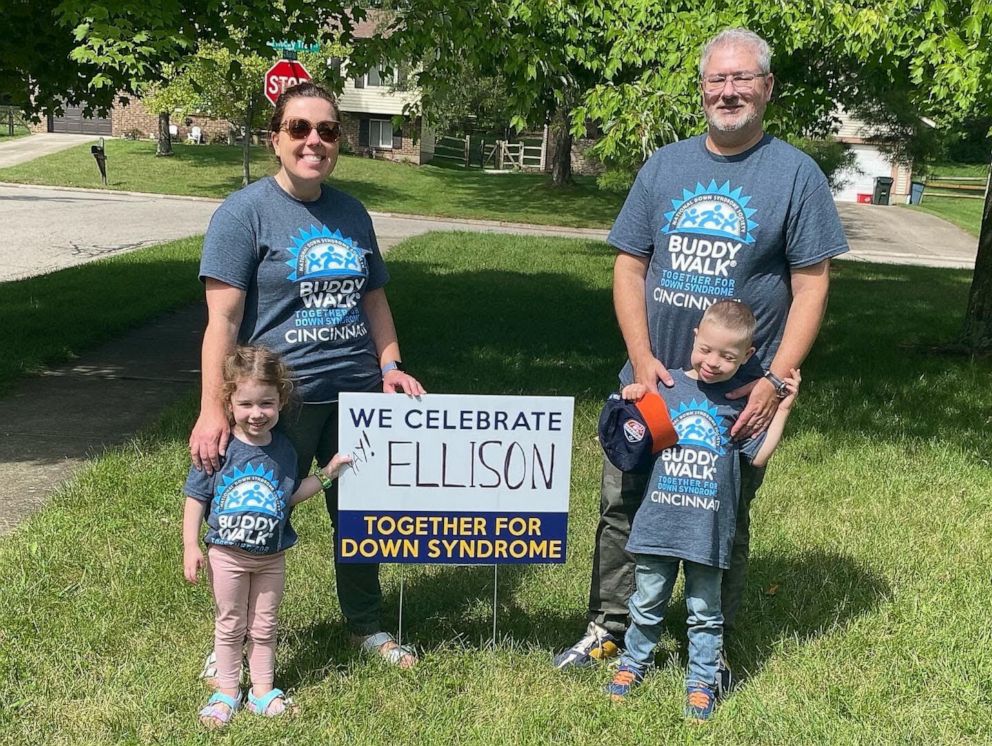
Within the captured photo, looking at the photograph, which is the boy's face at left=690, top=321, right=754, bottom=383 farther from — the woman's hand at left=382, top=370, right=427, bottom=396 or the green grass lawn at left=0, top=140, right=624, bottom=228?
the green grass lawn at left=0, top=140, right=624, bottom=228

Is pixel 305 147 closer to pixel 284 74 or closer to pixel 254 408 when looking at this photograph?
pixel 254 408

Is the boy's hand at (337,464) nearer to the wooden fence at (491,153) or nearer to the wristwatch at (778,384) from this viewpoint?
the wristwatch at (778,384)

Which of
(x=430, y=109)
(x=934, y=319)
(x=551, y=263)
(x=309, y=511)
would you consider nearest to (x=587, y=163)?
(x=551, y=263)

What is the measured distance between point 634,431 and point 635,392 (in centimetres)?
14

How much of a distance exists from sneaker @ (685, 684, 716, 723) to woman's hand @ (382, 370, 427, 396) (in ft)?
4.42

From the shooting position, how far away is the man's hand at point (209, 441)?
9.74ft

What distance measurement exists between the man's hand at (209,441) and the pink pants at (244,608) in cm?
26

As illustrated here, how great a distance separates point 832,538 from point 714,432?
199 centimetres

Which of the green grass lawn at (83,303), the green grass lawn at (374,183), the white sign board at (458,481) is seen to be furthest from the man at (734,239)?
the green grass lawn at (374,183)

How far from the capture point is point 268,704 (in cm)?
313

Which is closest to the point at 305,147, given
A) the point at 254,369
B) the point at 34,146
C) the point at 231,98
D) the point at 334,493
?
the point at 254,369

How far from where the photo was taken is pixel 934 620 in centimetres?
389

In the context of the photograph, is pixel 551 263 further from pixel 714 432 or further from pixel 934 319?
pixel 714 432

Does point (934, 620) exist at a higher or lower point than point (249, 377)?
lower
